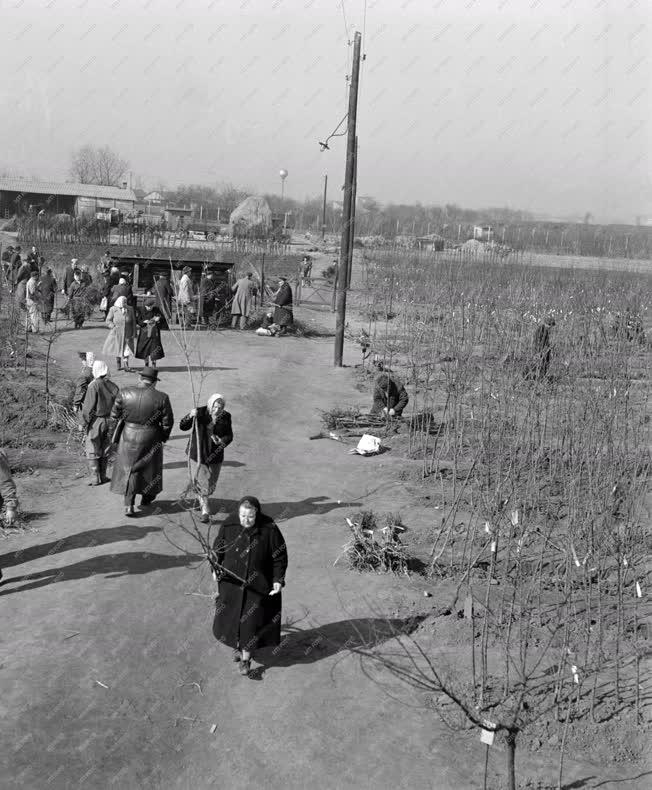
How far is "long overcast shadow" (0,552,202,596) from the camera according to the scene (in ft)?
24.7

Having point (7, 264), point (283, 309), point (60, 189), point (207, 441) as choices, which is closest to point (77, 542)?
point (207, 441)

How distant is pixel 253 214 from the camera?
5272cm

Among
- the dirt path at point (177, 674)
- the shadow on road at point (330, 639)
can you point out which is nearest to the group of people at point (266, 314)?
the dirt path at point (177, 674)

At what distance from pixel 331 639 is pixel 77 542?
269 centimetres

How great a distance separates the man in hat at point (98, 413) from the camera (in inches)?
384

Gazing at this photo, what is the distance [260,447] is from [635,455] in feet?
19.7

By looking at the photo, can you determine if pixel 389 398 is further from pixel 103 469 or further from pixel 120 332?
pixel 120 332

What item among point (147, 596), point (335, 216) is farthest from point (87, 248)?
point (335, 216)

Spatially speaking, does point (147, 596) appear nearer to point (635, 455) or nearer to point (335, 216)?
point (635, 455)

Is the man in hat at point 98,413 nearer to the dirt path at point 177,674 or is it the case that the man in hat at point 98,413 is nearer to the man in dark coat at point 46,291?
the dirt path at point 177,674

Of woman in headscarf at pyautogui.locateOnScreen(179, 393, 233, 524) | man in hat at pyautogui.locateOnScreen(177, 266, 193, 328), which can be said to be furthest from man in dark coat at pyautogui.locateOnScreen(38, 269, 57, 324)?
woman in headscarf at pyautogui.locateOnScreen(179, 393, 233, 524)

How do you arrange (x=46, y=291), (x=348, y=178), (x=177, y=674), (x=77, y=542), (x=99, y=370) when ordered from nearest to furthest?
(x=177, y=674)
(x=77, y=542)
(x=99, y=370)
(x=348, y=178)
(x=46, y=291)

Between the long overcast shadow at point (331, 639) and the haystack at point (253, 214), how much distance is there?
43992 mm

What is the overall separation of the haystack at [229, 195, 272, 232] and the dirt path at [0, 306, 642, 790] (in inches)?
1642
